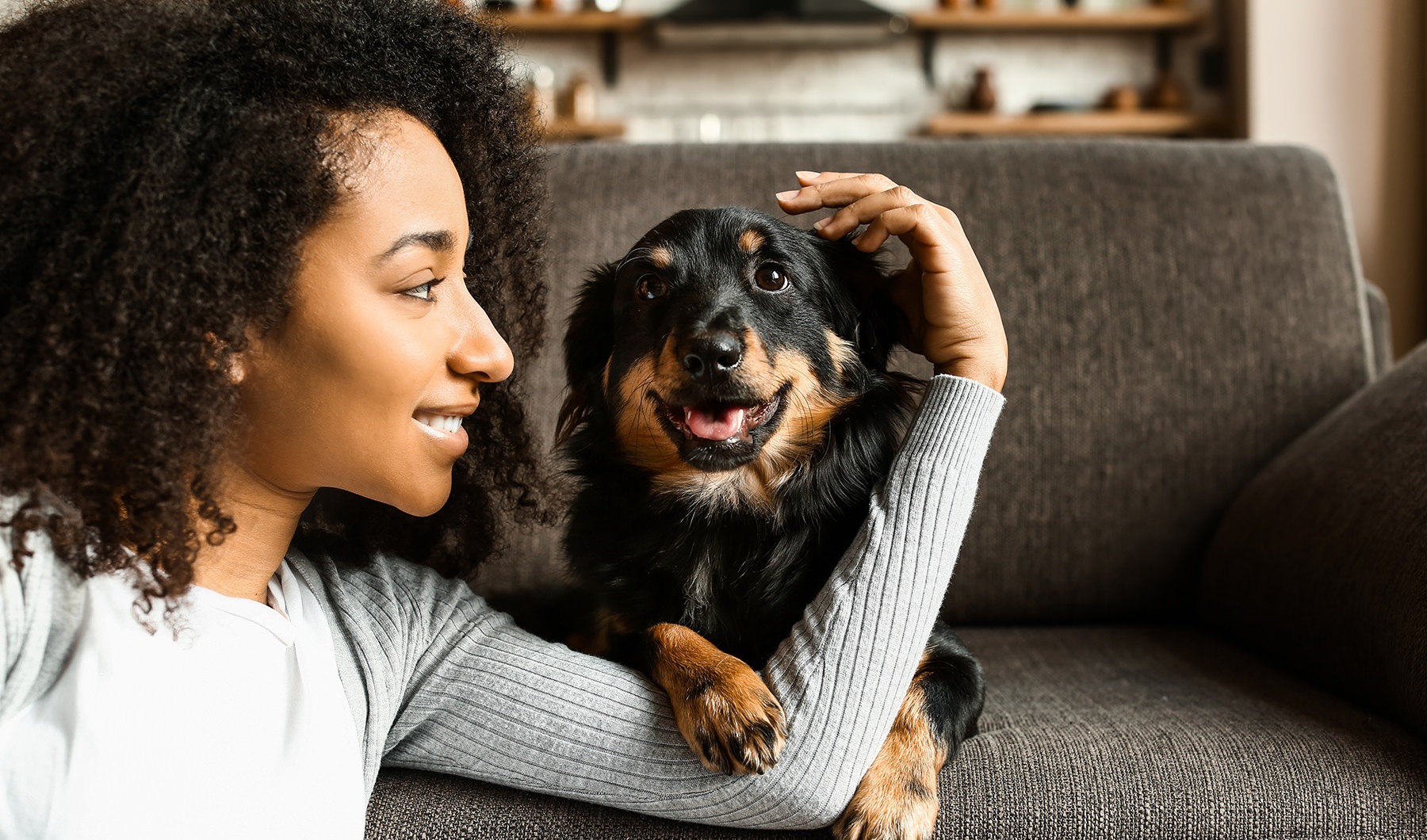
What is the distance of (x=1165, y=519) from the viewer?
1.82m

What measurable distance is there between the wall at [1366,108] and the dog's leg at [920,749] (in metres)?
3.35

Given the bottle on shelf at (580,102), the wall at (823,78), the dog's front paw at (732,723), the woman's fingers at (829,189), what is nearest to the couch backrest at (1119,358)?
the woman's fingers at (829,189)

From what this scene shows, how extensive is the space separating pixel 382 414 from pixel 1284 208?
1.65 metres

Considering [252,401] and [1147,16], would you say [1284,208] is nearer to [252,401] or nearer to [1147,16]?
[252,401]

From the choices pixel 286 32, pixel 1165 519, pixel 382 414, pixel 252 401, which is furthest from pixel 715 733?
pixel 1165 519

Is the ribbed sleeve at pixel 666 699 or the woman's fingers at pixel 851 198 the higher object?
the woman's fingers at pixel 851 198

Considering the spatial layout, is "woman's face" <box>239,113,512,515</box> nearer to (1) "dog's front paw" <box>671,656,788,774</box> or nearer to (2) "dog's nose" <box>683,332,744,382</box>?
(2) "dog's nose" <box>683,332,744,382</box>

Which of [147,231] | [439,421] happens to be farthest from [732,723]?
[147,231]

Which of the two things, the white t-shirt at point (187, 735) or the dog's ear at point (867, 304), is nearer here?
the white t-shirt at point (187, 735)

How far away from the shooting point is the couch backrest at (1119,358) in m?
1.82

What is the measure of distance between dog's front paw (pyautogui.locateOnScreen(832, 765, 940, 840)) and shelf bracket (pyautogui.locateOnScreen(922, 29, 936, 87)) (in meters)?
4.80

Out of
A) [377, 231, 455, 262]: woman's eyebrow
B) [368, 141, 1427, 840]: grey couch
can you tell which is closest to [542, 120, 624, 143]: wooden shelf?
[368, 141, 1427, 840]: grey couch

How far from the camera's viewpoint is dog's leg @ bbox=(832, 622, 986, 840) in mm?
1062

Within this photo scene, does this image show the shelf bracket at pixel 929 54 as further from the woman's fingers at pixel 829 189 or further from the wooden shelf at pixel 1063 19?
the woman's fingers at pixel 829 189
